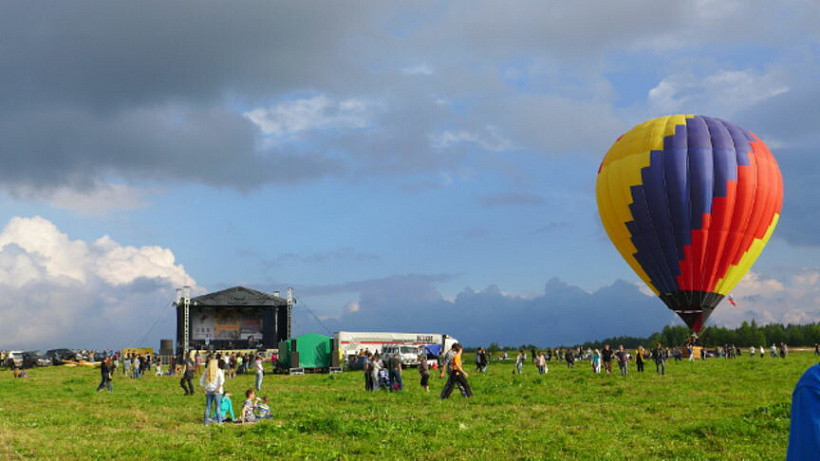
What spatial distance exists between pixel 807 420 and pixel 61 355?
8632 cm

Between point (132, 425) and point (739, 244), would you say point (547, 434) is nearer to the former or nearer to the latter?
point (132, 425)

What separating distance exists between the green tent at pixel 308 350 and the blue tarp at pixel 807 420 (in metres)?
54.1

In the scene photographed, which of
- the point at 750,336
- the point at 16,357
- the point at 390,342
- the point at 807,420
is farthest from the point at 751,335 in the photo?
the point at 807,420

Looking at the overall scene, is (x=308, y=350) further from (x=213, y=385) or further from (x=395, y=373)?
(x=213, y=385)

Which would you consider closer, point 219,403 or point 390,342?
point 219,403

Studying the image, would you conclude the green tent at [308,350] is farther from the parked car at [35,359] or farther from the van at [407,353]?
the parked car at [35,359]

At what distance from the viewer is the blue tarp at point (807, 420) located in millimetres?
2840

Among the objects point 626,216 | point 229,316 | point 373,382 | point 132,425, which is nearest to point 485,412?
point 132,425

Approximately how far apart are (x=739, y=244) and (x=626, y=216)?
24.8 ft

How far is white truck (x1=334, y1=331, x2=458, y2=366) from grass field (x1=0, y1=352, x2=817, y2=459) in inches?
1377

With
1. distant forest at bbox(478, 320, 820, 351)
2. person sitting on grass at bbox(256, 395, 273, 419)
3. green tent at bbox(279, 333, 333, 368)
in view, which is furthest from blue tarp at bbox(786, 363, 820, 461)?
distant forest at bbox(478, 320, 820, 351)

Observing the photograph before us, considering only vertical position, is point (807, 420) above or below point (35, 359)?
above

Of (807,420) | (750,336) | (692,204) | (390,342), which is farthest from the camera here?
(750,336)

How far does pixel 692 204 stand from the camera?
153 feet
